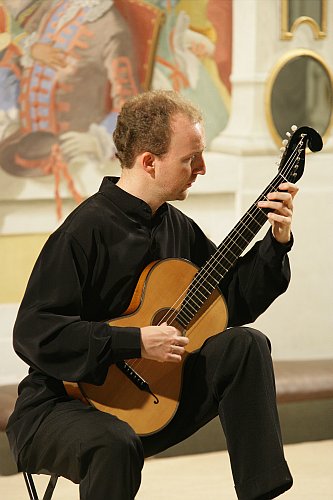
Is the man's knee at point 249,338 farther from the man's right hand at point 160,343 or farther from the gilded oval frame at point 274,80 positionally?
the gilded oval frame at point 274,80

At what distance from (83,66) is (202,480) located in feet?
5.90

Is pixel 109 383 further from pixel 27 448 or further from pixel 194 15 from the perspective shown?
pixel 194 15

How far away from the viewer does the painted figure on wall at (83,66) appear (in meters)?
4.16

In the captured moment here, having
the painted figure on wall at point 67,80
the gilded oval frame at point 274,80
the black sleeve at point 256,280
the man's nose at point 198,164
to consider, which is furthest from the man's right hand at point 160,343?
the gilded oval frame at point 274,80

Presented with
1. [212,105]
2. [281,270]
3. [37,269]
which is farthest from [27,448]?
[212,105]

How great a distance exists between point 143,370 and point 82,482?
0.36 metres

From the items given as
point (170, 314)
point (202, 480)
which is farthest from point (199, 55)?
point (170, 314)

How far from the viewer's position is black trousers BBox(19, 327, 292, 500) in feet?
7.52

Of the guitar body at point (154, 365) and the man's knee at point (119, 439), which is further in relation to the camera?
the guitar body at point (154, 365)

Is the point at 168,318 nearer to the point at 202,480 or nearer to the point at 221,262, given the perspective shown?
the point at 221,262

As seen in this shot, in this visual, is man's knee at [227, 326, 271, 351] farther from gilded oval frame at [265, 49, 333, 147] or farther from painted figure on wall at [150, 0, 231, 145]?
gilded oval frame at [265, 49, 333, 147]

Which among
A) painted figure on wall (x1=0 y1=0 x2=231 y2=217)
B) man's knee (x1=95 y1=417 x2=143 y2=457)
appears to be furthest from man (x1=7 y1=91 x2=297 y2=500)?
painted figure on wall (x1=0 y1=0 x2=231 y2=217)

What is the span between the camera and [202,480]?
3801 millimetres

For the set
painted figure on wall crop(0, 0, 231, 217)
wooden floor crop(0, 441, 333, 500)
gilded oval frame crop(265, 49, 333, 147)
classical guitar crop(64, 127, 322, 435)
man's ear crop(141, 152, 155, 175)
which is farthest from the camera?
gilded oval frame crop(265, 49, 333, 147)
